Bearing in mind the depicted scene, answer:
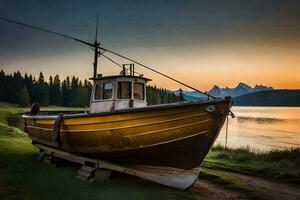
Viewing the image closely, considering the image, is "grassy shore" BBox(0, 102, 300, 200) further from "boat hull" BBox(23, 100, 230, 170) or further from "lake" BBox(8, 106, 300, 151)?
"lake" BBox(8, 106, 300, 151)

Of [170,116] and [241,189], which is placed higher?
[170,116]

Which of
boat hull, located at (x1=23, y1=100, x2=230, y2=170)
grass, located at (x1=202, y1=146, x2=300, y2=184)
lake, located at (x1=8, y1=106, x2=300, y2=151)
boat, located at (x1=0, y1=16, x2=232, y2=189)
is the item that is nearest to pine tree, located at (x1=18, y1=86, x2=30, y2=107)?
lake, located at (x1=8, y1=106, x2=300, y2=151)

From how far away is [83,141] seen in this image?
1167 centimetres

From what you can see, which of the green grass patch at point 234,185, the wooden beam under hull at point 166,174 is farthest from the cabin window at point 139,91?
the green grass patch at point 234,185

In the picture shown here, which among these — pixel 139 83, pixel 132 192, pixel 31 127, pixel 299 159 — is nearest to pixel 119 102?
pixel 139 83

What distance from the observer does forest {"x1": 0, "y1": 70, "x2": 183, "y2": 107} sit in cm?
10418

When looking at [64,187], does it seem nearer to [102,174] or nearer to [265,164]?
[102,174]

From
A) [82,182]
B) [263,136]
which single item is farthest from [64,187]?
[263,136]

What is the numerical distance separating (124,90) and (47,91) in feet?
328

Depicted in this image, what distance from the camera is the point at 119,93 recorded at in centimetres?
1220

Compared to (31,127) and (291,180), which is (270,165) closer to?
(291,180)

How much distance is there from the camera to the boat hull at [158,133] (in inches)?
379

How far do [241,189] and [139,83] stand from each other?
17.6 feet

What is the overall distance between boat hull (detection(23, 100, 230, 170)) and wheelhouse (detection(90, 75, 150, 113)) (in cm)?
140
